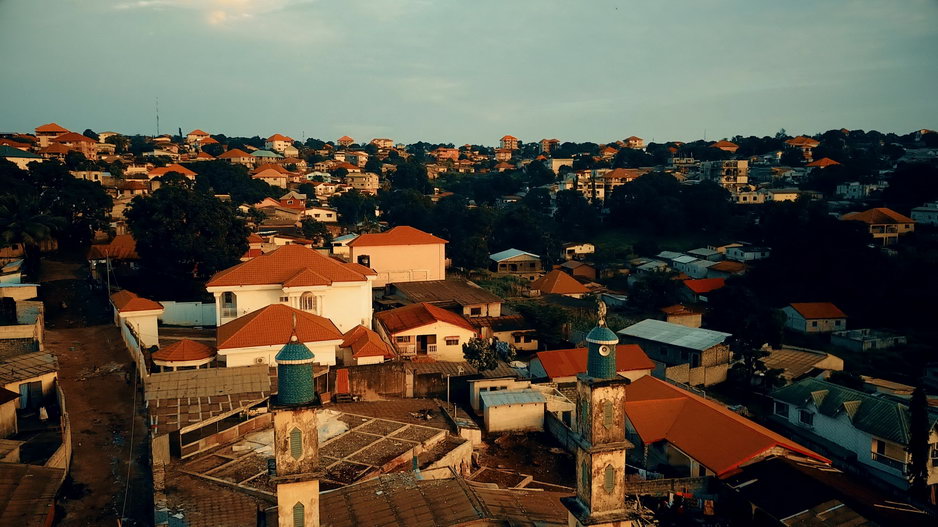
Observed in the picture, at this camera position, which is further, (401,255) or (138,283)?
(401,255)

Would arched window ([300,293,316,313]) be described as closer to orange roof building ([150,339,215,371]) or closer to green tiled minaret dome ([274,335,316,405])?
orange roof building ([150,339,215,371])

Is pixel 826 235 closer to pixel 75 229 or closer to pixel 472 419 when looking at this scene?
pixel 472 419

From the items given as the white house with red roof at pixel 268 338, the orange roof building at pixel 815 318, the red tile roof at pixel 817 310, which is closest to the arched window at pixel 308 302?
the white house with red roof at pixel 268 338

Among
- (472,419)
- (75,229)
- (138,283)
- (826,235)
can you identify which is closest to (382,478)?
(472,419)

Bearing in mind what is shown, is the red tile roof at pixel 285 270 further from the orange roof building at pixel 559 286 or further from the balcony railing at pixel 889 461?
the orange roof building at pixel 559 286

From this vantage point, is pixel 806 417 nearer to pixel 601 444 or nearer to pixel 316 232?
pixel 601 444

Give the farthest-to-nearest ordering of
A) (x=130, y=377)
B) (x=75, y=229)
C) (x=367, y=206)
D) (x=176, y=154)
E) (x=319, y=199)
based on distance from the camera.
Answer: (x=176, y=154)
(x=319, y=199)
(x=367, y=206)
(x=75, y=229)
(x=130, y=377)

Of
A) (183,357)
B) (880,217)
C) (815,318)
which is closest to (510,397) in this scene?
(183,357)
